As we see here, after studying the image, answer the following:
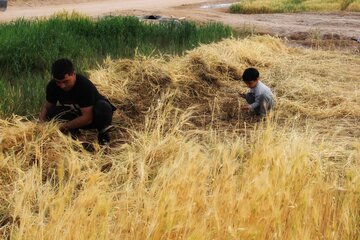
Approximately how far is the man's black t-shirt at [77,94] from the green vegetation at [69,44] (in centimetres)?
67

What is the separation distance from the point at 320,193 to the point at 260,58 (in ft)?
16.8

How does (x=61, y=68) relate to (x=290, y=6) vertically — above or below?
above

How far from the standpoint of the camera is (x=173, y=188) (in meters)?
3.17

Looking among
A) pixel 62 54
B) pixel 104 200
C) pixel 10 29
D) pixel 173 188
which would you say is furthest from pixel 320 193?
pixel 10 29

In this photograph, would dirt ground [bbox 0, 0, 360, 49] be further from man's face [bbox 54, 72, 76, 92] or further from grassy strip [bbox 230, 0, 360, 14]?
man's face [bbox 54, 72, 76, 92]

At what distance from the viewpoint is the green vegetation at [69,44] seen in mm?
5818

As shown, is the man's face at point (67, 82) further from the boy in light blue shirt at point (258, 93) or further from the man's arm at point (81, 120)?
the boy in light blue shirt at point (258, 93)

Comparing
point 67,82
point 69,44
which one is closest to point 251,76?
point 67,82

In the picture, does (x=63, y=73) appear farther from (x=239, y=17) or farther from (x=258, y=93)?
(x=239, y=17)

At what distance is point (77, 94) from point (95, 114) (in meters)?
0.23

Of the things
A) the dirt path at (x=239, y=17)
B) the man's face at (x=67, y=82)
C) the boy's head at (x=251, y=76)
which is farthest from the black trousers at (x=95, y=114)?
the dirt path at (x=239, y=17)

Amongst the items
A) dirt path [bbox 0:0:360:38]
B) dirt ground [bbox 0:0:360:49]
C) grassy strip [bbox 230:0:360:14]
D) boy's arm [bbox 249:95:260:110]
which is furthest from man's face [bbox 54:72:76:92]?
grassy strip [bbox 230:0:360:14]

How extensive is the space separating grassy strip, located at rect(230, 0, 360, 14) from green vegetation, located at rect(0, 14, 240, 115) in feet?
30.5

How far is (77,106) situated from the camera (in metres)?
4.68
